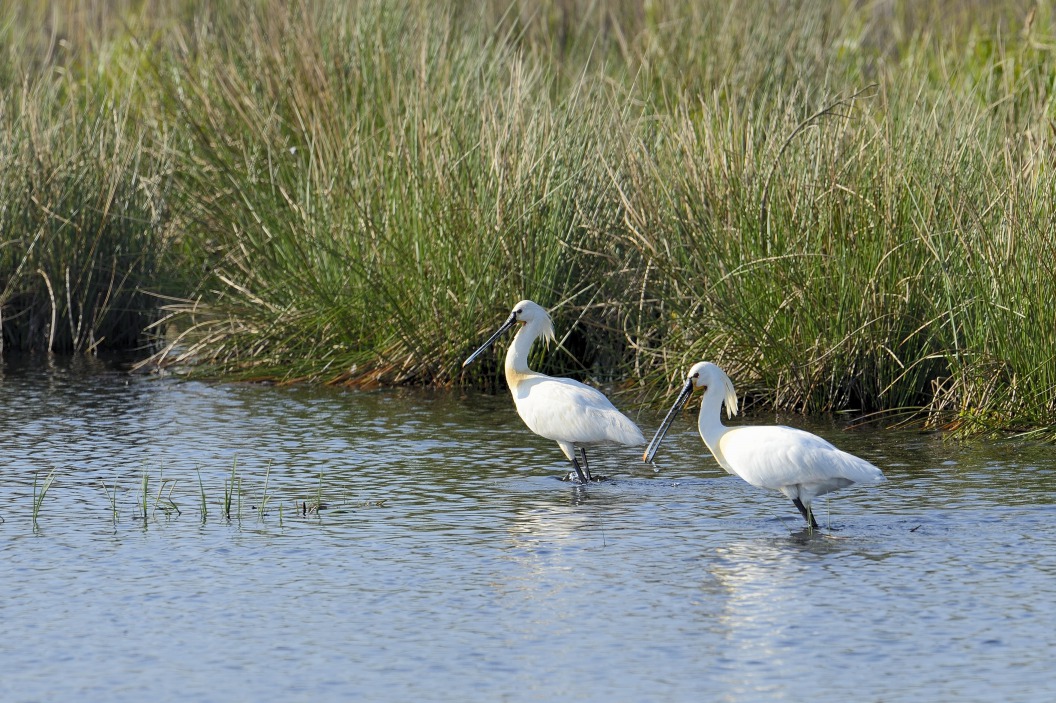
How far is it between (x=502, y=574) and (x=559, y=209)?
4.88 meters

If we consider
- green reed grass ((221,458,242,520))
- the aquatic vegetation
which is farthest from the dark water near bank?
the aquatic vegetation

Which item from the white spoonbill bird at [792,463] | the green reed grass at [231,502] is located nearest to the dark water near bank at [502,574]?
the green reed grass at [231,502]

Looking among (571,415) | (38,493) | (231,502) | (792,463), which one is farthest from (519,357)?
(38,493)

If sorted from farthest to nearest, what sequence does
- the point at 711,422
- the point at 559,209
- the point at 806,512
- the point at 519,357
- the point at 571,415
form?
the point at 559,209 < the point at 519,357 < the point at 571,415 < the point at 711,422 < the point at 806,512

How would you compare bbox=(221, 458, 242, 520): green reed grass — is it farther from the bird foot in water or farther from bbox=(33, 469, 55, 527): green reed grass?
the bird foot in water

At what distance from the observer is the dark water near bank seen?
546 centimetres

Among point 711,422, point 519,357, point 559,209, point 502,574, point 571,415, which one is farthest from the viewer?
point 559,209

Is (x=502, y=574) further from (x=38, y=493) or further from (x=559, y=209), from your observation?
(x=559, y=209)

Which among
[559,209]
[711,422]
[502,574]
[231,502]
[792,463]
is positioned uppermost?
[559,209]

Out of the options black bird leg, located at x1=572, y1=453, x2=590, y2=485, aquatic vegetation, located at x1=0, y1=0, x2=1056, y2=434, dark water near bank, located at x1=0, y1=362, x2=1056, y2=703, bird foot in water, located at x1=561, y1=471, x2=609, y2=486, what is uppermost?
aquatic vegetation, located at x1=0, y1=0, x2=1056, y2=434

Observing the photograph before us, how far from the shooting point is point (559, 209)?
11.3 m

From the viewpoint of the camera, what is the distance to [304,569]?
22.4ft

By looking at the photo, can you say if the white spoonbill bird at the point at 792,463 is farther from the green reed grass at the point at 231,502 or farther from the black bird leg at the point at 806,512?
the green reed grass at the point at 231,502

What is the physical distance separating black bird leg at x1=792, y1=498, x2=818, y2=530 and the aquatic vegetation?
2.17 meters
